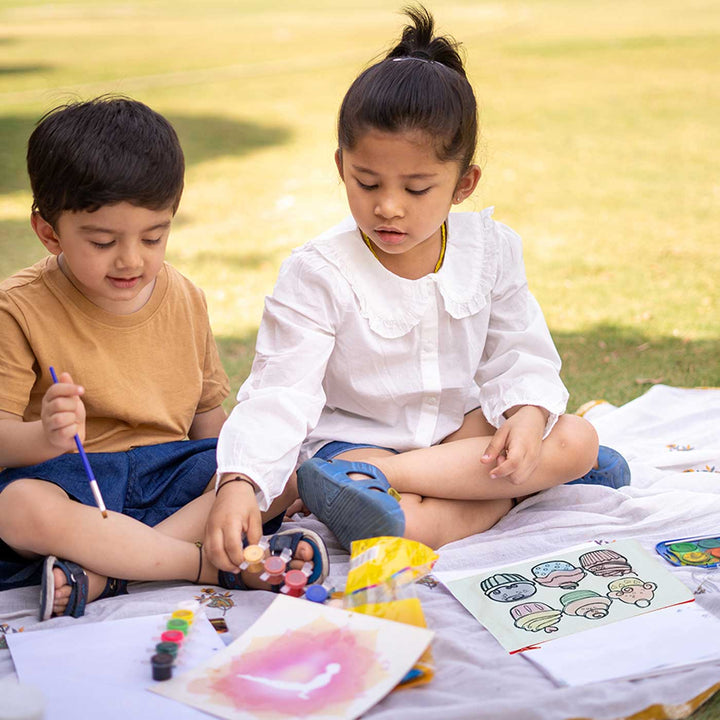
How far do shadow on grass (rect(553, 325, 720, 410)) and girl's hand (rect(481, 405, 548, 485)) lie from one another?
2.72 ft

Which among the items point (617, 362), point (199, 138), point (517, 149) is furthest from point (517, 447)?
point (199, 138)

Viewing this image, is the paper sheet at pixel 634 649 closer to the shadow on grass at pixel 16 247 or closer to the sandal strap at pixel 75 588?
the sandal strap at pixel 75 588

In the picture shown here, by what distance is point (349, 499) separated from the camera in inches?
66.8

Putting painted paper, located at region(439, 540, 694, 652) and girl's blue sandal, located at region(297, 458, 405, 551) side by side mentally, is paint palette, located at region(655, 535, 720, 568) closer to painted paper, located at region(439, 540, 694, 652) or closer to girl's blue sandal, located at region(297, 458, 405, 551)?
painted paper, located at region(439, 540, 694, 652)

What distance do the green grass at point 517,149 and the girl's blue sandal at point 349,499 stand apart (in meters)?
0.70

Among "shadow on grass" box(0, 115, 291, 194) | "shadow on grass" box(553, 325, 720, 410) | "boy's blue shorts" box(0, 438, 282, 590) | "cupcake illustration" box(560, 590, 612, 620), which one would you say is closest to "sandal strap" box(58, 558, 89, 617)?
"boy's blue shorts" box(0, 438, 282, 590)

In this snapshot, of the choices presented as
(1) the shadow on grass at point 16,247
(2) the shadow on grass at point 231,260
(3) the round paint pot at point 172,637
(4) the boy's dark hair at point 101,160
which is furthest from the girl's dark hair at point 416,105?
(1) the shadow on grass at point 16,247

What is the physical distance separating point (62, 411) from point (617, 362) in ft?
6.43

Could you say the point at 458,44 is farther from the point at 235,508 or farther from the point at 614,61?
the point at 614,61

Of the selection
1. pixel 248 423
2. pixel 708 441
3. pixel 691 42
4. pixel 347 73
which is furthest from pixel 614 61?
pixel 248 423

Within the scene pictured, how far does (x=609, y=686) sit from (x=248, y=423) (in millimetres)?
742

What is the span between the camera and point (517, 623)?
1.61 meters

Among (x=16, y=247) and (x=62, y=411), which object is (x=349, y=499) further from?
(x=16, y=247)

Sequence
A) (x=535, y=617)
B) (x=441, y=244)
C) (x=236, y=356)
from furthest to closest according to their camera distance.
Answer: (x=236, y=356), (x=441, y=244), (x=535, y=617)
